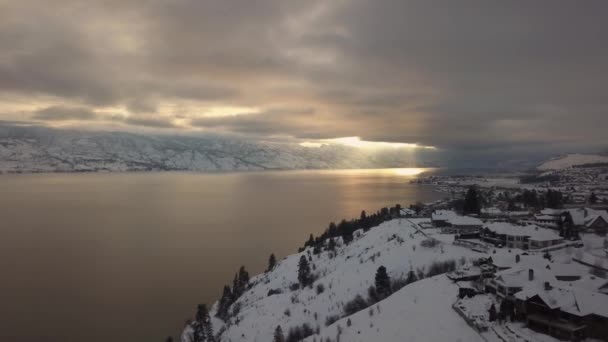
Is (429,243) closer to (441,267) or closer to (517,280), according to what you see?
(441,267)

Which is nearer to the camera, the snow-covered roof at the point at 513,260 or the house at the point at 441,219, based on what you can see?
the snow-covered roof at the point at 513,260

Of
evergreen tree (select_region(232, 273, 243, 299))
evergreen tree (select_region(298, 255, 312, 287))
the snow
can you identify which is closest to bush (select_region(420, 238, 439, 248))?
the snow

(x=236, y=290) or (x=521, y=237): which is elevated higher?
(x=521, y=237)

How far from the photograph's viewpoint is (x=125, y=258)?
48.4m

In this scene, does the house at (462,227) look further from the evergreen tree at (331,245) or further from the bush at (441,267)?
the evergreen tree at (331,245)

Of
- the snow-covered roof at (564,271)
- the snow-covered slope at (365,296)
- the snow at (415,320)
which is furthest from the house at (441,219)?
the snow-covered roof at (564,271)

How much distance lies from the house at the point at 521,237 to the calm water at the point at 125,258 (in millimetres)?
26087

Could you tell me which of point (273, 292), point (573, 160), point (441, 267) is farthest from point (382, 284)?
point (573, 160)

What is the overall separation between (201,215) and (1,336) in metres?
58.2

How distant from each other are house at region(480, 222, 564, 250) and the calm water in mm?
26087

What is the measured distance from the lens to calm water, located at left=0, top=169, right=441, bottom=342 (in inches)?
1188

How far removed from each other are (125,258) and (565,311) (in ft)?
157

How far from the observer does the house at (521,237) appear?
28766mm

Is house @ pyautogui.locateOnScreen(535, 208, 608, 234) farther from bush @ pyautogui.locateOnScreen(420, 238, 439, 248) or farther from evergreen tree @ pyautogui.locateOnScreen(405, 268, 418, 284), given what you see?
evergreen tree @ pyautogui.locateOnScreen(405, 268, 418, 284)
